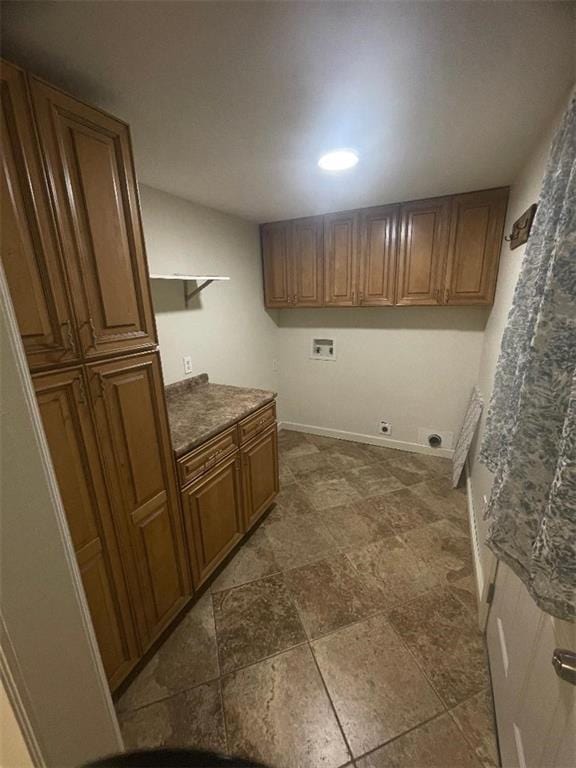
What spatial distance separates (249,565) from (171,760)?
1.64 metres

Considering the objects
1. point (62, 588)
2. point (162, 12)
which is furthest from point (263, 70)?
point (62, 588)

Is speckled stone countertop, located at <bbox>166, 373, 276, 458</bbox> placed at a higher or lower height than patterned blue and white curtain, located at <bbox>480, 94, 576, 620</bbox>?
lower

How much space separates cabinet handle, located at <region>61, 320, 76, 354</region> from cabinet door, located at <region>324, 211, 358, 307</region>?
7.74 feet

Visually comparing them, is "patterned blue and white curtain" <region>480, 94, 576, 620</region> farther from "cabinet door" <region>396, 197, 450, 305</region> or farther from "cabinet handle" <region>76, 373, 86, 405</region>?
"cabinet door" <region>396, 197, 450, 305</region>

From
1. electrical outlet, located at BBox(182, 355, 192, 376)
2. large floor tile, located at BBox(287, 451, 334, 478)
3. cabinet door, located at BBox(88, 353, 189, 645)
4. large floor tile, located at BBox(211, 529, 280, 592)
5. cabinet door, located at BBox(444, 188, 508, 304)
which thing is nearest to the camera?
cabinet door, located at BBox(88, 353, 189, 645)

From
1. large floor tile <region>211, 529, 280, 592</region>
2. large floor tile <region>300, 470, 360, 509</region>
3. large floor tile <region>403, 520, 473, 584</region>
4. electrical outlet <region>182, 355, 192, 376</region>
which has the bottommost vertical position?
large floor tile <region>211, 529, 280, 592</region>

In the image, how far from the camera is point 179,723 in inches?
47.6

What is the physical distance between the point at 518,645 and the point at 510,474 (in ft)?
2.20

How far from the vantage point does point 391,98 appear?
1.13 m

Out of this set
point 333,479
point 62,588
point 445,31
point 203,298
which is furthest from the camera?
point 333,479

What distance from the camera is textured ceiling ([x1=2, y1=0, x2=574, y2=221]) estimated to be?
0.79 m

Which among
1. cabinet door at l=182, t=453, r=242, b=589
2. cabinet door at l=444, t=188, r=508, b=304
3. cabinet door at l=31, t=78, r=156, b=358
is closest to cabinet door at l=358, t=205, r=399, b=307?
cabinet door at l=444, t=188, r=508, b=304

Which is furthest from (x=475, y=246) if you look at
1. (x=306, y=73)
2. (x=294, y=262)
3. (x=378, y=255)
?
(x=306, y=73)

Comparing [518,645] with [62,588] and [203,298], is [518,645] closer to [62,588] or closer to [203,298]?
[62,588]
